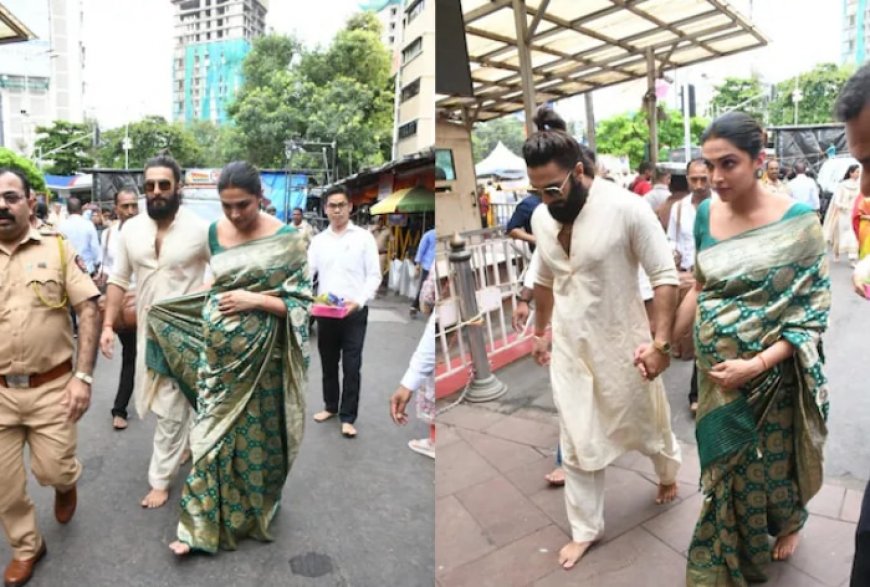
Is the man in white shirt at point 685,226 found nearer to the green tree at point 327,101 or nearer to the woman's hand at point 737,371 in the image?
the woman's hand at point 737,371

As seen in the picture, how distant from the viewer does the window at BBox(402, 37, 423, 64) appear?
11.4 feet

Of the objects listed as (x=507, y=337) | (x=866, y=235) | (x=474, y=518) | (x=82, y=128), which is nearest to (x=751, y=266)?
(x=866, y=235)

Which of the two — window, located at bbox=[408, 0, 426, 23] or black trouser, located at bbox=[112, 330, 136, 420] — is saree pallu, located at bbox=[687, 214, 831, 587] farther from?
black trouser, located at bbox=[112, 330, 136, 420]

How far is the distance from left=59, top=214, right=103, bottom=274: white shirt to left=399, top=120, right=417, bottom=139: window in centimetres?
366

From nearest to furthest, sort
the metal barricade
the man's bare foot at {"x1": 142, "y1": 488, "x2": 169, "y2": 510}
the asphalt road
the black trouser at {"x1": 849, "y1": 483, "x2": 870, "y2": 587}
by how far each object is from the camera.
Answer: the black trouser at {"x1": 849, "y1": 483, "x2": 870, "y2": 587}, the asphalt road, the man's bare foot at {"x1": 142, "y1": 488, "x2": 169, "y2": 510}, the metal barricade

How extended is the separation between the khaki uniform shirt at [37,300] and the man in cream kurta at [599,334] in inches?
78.1

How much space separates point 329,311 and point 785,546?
112 inches

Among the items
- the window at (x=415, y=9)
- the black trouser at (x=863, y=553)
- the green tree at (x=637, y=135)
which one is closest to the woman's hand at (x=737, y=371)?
the black trouser at (x=863, y=553)

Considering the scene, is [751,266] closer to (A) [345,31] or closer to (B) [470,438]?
(B) [470,438]

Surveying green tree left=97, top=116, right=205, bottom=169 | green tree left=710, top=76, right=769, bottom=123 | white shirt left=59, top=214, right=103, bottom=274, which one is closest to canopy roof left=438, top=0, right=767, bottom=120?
white shirt left=59, top=214, right=103, bottom=274

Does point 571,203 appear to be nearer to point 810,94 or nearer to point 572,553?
point 572,553

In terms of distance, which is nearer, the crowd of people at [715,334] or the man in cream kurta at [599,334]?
the crowd of people at [715,334]

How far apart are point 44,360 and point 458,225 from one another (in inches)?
298

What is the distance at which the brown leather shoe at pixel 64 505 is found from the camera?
293cm
